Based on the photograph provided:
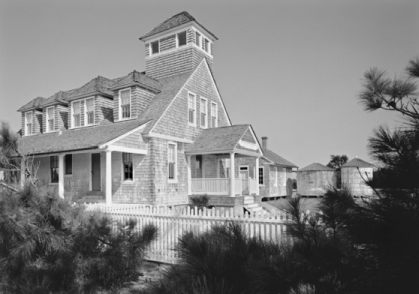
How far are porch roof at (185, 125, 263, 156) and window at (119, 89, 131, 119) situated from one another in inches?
153

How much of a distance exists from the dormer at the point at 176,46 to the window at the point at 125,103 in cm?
358

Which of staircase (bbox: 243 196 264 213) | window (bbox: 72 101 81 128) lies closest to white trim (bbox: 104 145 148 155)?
staircase (bbox: 243 196 264 213)

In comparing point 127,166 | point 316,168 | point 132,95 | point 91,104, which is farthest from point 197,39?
point 316,168

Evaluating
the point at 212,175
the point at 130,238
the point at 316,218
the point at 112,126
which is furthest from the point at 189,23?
the point at 316,218

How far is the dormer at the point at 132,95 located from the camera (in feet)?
56.1

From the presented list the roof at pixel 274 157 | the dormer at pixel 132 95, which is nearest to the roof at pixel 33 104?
the dormer at pixel 132 95

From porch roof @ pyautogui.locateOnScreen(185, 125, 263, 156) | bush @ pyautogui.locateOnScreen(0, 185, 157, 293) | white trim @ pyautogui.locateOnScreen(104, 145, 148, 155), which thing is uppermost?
porch roof @ pyautogui.locateOnScreen(185, 125, 263, 156)

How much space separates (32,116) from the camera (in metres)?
22.5

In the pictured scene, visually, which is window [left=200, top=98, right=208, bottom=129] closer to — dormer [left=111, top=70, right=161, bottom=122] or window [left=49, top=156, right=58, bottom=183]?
dormer [left=111, top=70, right=161, bottom=122]

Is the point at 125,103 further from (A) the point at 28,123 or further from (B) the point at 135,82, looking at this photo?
(A) the point at 28,123

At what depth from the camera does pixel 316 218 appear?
2701 mm

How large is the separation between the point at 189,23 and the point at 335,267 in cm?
1856

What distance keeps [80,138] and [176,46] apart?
26.6 ft

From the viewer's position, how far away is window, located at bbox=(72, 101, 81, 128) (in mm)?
19450
